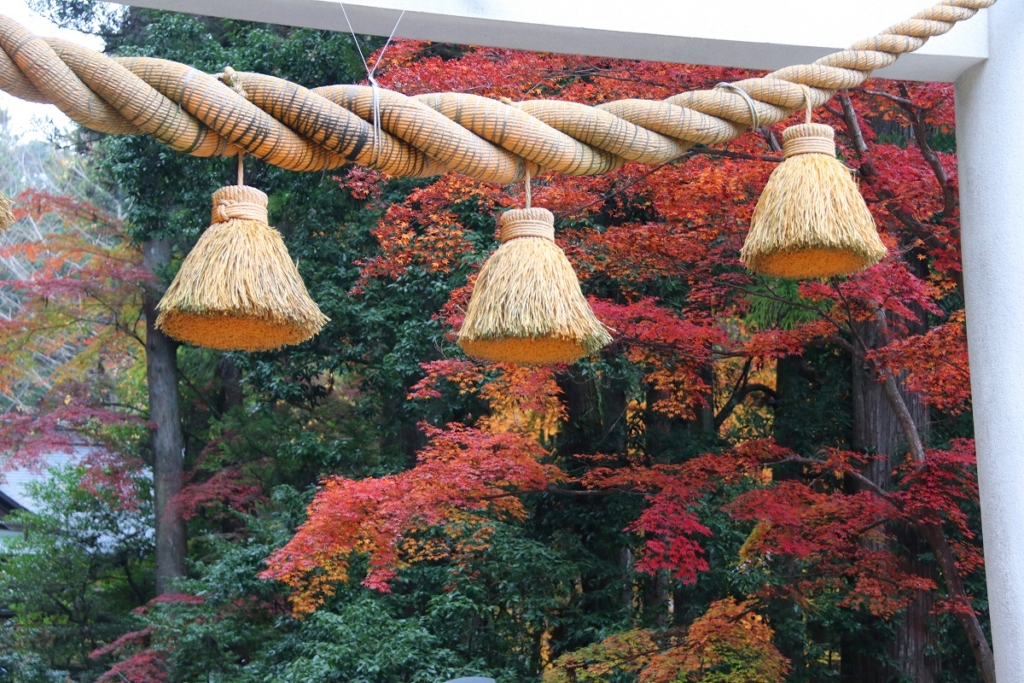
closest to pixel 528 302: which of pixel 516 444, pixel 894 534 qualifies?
pixel 516 444

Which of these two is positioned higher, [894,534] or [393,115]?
[393,115]

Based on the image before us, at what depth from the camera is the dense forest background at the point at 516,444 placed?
5.19 metres

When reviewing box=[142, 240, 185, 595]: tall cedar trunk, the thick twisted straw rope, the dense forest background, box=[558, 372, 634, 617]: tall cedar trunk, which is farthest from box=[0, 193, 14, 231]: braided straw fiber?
box=[142, 240, 185, 595]: tall cedar trunk

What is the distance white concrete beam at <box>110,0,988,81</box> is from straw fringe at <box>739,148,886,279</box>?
0.64m

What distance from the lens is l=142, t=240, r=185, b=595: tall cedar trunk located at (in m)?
9.08

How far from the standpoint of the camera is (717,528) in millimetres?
6672

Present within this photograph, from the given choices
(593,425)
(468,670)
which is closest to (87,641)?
(468,670)

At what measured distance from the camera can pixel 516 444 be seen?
6020 millimetres

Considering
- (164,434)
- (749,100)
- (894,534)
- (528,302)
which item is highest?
(749,100)

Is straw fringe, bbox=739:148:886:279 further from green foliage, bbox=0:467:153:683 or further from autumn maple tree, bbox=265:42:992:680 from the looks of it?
green foliage, bbox=0:467:153:683

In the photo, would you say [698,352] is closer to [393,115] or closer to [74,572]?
[393,115]

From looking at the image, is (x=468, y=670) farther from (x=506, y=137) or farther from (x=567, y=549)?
(x=506, y=137)

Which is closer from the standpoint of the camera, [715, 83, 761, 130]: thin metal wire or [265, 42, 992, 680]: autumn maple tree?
[715, 83, 761, 130]: thin metal wire

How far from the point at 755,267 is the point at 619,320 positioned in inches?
144
